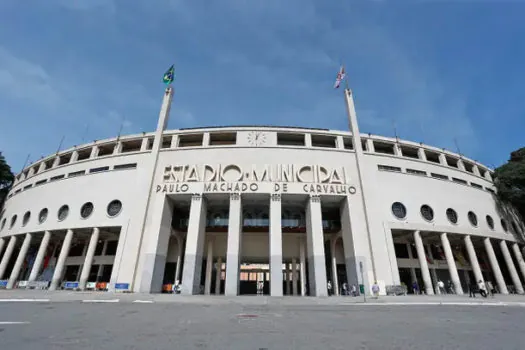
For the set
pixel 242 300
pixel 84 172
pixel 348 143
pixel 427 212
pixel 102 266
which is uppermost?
pixel 348 143

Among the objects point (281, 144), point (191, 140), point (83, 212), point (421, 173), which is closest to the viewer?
point (83, 212)

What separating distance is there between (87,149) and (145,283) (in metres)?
25.8

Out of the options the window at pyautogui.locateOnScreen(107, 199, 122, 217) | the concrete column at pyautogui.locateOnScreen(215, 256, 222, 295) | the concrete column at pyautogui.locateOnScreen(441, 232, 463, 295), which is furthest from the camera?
the concrete column at pyautogui.locateOnScreen(215, 256, 222, 295)

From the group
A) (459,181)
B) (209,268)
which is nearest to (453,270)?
(459,181)

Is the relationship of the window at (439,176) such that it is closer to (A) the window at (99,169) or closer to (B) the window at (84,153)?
(A) the window at (99,169)

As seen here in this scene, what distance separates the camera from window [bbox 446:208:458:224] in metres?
35.0

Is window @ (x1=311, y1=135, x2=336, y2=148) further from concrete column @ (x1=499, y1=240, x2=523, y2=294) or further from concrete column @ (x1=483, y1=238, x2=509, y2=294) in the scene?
concrete column @ (x1=499, y1=240, x2=523, y2=294)

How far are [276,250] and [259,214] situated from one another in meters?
8.23

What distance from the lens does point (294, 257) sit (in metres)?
37.0

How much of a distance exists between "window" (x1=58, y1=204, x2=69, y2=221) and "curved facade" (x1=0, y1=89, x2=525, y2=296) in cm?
18

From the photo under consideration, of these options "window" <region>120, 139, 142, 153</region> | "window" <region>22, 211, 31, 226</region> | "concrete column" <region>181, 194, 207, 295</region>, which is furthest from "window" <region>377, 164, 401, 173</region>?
"window" <region>22, 211, 31, 226</region>

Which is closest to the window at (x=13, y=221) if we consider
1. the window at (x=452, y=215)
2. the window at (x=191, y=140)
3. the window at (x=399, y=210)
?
the window at (x=191, y=140)

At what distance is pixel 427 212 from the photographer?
113ft

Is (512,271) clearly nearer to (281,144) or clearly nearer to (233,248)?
(281,144)
